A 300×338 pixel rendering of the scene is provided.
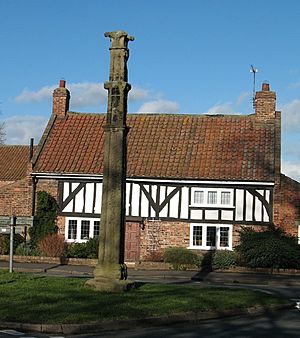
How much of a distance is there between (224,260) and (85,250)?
269 inches

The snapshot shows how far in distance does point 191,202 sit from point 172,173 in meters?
1.76

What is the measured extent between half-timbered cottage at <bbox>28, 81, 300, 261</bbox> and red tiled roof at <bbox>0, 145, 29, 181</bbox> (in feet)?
53.4

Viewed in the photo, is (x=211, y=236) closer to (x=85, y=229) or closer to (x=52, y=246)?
(x=85, y=229)

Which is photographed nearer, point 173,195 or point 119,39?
point 119,39

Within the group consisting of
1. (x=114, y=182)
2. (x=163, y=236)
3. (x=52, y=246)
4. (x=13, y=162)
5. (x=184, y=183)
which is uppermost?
(x=13, y=162)

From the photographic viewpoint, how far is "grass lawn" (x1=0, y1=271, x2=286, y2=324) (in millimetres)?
13078

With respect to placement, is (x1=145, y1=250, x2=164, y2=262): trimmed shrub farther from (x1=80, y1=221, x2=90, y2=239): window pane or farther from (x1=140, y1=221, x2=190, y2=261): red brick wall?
(x1=80, y1=221, x2=90, y2=239): window pane

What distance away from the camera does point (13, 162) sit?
54.5 metres

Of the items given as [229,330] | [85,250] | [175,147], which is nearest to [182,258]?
[85,250]

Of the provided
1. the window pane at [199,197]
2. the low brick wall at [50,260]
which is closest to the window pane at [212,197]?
the window pane at [199,197]

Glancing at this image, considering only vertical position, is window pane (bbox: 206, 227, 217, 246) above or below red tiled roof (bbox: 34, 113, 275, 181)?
below

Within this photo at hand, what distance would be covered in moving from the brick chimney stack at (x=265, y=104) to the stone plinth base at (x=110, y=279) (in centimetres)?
2065

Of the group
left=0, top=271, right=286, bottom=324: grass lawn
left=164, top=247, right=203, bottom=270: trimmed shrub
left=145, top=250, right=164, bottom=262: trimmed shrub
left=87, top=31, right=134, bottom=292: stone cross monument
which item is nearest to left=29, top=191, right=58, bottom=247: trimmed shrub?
left=145, top=250, right=164, bottom=262: trimmed shrub

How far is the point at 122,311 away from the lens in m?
13.6
